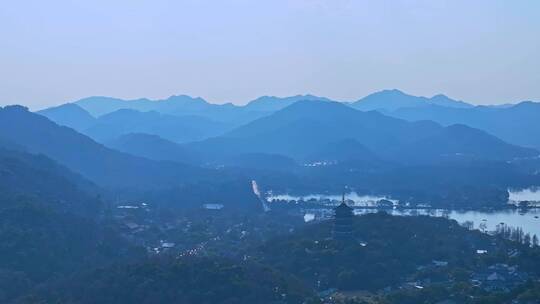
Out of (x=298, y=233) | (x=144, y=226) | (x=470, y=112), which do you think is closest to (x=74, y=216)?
(x=144, y=226)

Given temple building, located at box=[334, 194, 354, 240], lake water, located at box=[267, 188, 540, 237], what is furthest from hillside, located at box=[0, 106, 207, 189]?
temple building, located at box=[334, 194, 354, 240]

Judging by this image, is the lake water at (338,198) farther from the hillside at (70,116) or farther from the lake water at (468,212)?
the hillside at (70,116)

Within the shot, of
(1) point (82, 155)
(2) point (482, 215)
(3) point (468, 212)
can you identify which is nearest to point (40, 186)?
(1) point (82, 155)

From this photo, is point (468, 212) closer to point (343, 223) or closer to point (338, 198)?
point (338, 198)

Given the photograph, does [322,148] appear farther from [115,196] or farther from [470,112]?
[470,112]

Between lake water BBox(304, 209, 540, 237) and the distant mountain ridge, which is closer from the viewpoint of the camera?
lake water BBox(304, 209, 540, 237)

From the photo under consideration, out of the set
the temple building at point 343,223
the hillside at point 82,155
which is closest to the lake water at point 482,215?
the temple building at point 343,223

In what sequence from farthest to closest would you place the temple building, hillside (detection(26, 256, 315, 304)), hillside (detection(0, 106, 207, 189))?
hillside (detection(0, 106, 207, 189)) → the temple building → hillside (detection(26, 256, 315, 304))

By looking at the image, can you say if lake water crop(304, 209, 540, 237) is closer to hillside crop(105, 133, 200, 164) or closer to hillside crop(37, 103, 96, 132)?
hillside crop(105, 133, 200, 164)
